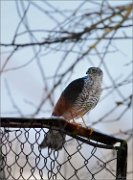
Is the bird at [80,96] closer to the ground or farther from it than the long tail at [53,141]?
farther from it

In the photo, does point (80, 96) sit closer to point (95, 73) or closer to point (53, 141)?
point (95, 73)

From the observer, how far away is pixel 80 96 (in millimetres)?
2051

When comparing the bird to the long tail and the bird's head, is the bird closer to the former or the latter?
the bird's head

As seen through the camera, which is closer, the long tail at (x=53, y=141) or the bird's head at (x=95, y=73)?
the long tail at (x=53, y=141)

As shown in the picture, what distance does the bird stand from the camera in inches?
71.9

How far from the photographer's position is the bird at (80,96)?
183cm

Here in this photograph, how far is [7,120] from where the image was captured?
132 cm

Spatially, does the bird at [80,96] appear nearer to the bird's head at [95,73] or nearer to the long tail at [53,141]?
the bird's head at [95,73]

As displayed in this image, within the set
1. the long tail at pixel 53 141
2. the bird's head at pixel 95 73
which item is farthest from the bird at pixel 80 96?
the long tail at pixel 53 141

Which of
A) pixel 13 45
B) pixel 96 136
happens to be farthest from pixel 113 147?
pixel 13 45

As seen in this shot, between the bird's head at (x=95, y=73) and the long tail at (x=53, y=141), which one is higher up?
the bird's head at (x=95, y=73)

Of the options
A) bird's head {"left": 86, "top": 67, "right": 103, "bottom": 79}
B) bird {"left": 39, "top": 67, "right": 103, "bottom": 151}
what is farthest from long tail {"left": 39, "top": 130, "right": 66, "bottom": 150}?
bird's head {"left": 86, "top": 67, "right": 103, "bottom": 79}

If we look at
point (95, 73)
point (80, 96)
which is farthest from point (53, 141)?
point (80, 96)

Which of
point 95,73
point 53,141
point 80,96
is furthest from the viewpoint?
point 80,96
